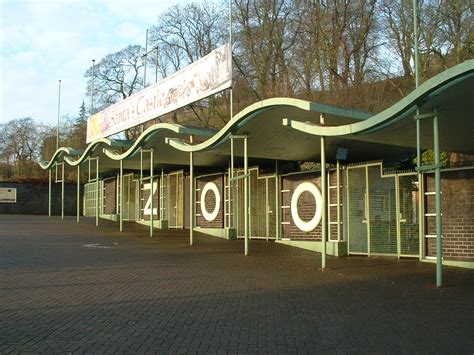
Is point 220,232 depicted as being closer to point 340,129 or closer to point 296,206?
point 296,206

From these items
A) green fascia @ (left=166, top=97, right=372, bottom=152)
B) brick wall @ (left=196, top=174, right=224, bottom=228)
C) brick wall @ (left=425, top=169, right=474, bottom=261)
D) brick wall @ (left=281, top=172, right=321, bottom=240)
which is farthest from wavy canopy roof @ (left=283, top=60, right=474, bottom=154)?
brick wall @ (left=196, top=174, right=224, bottom=228)

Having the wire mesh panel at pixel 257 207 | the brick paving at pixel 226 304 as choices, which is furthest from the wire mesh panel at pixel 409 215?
Result: the wire mesh panel at pixel 257 207

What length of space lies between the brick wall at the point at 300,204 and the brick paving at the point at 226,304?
2.59 metres

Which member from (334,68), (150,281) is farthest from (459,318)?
(334,68)

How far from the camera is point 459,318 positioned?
7.39 meters

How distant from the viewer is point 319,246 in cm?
1602

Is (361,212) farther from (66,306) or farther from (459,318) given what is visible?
(66,306)

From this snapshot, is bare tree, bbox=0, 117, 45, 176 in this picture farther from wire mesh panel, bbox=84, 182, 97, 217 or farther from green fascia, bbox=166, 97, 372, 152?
green fascia, bbox=166, 97, 372, 152

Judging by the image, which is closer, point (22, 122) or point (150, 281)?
point (150, 281)

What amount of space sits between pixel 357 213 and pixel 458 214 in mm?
3078

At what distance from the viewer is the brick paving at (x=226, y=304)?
6113 millimetres

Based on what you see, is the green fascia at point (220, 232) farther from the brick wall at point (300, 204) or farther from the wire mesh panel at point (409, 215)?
the wire mesh panel at point (409, 215)

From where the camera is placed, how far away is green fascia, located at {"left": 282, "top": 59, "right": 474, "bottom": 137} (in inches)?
327

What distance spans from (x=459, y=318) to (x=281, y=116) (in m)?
7.11
